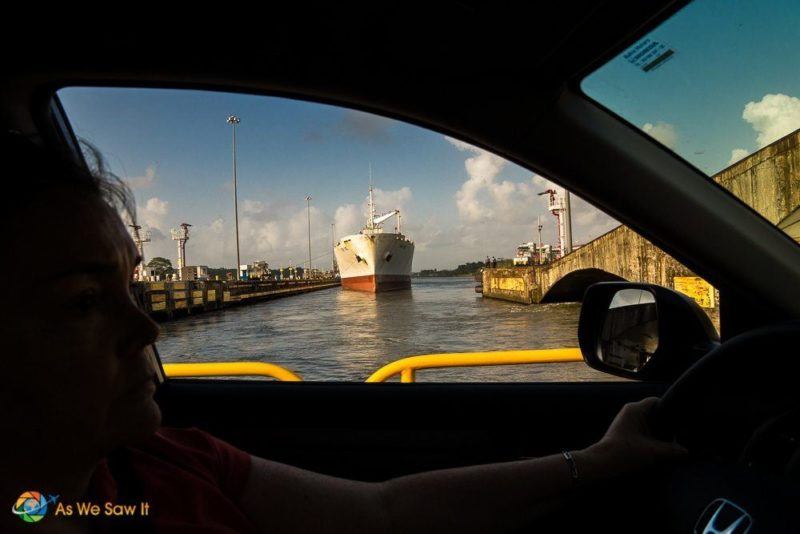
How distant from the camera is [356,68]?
61.1 inches

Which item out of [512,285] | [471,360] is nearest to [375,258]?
[512,285]

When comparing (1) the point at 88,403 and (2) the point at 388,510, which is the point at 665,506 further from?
(1) the point at 88,403

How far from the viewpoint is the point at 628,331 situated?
1613 mm

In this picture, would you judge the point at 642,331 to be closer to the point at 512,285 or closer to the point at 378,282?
the point at 512,285

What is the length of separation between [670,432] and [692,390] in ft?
0.40

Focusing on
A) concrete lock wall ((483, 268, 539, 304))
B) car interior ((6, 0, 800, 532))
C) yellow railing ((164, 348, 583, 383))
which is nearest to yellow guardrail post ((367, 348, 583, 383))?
yellow railing ((164, 348, 583, 383))

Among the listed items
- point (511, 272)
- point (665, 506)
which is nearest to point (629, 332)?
point (665, 506)

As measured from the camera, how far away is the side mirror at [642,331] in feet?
4.56

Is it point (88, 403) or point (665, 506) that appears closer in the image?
point (88, 403)

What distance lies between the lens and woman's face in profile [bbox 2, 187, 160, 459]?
69cm

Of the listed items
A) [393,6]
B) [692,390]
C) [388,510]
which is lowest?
[388,510]

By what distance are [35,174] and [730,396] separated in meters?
1.42

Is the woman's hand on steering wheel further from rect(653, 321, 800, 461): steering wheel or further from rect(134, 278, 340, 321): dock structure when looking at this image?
rect(134, 278, 340, 321): dock structure

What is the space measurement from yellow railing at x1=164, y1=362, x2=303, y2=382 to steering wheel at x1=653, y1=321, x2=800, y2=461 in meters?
1.66
